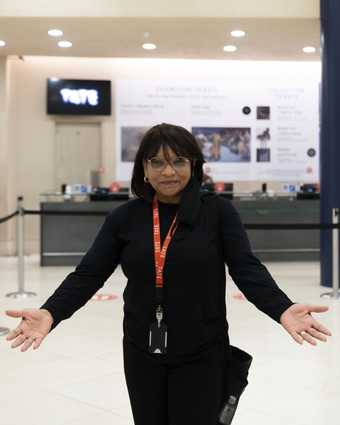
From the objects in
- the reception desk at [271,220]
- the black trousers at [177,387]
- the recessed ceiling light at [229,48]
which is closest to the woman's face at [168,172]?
the black trousers at [177,387]

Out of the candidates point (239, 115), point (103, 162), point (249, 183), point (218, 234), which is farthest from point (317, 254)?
point (218, 234)

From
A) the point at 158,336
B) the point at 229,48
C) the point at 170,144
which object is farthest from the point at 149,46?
the point at 158,336

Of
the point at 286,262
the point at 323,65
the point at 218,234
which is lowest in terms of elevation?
the point at 286,262

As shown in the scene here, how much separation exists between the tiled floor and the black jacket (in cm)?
158

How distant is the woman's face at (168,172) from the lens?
6.05ft

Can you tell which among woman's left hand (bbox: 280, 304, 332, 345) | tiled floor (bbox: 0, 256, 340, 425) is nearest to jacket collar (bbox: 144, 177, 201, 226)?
woman's left hand (bbox: 280, 304, 332, 345)

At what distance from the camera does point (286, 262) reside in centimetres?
991

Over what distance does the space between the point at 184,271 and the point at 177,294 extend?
75 mm

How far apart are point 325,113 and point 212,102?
16.3 ft

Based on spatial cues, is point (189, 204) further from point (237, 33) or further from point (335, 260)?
point (237, 33)

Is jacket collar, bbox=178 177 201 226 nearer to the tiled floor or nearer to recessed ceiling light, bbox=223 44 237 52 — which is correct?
the tiled floor

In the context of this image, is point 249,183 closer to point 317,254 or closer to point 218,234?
point 317,254

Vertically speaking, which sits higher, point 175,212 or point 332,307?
point 175,212

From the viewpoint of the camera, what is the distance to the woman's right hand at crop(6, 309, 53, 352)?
183cm
